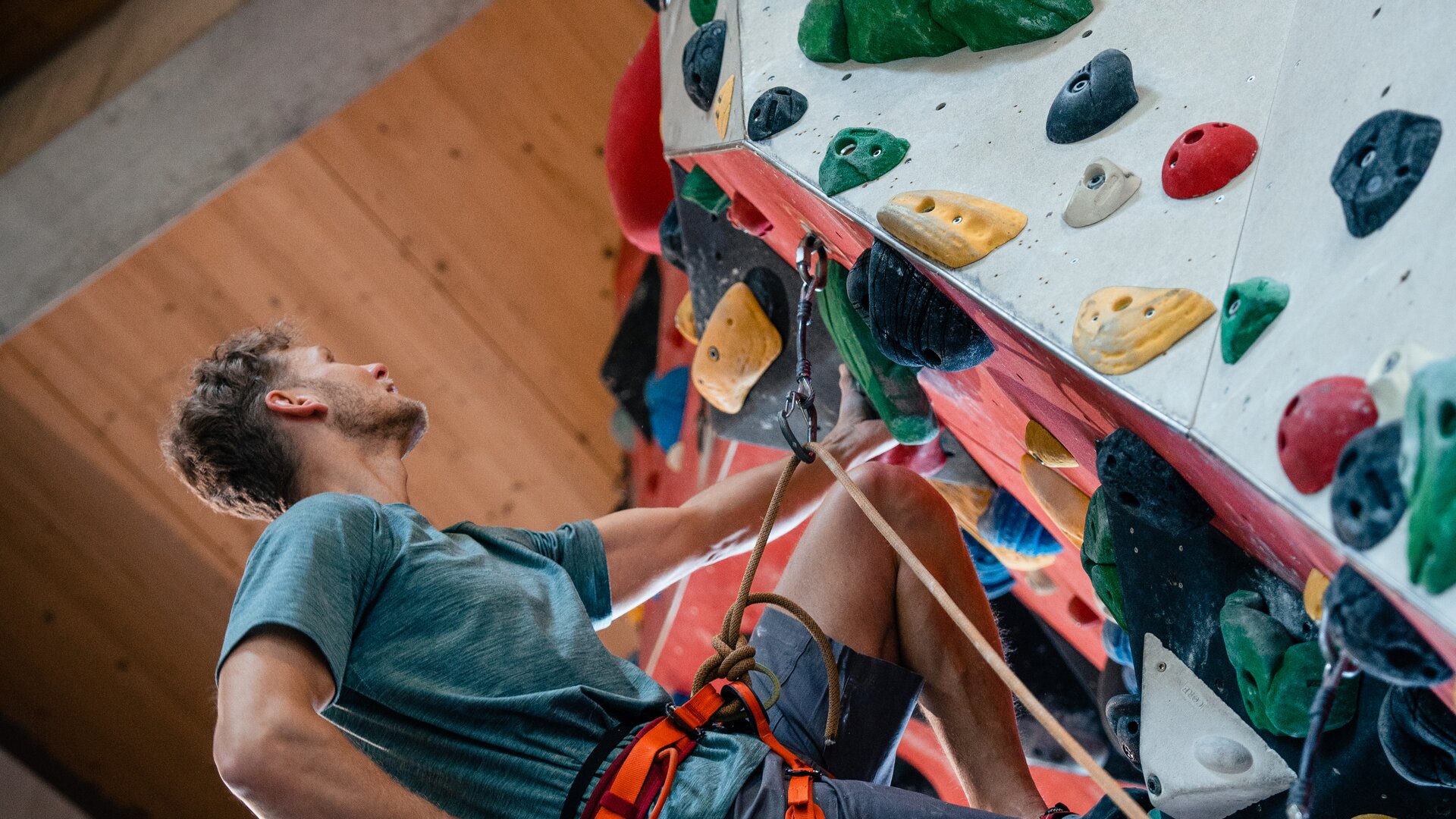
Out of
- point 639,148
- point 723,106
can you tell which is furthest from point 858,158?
point 639,148

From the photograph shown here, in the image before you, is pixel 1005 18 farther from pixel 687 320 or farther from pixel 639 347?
pixel 639 347

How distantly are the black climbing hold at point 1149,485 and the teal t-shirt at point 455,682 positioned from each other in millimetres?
410

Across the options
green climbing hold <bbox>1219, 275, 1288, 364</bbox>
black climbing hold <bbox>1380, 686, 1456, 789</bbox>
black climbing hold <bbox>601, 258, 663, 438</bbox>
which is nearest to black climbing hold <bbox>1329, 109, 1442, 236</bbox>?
green climbing hold <bbox>1219, 275, 1288, 364</bbox>

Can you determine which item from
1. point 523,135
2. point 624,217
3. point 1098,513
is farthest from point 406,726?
point 523,135

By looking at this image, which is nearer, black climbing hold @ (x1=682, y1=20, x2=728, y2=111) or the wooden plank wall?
black climbing hold @ (x1=682, y1=20, x2=728, y2=111)

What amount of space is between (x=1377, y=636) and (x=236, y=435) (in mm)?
1150

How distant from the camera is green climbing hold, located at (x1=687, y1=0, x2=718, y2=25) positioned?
1.25m

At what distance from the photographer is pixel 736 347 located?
1.52 metres

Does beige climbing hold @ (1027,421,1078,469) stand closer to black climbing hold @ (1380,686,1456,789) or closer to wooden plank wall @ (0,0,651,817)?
black climbing hold @ (1380,686,1456,789)

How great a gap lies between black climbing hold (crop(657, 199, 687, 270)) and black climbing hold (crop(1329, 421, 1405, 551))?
3.96 ft

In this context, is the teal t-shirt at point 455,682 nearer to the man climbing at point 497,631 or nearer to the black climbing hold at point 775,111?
the man climbing at point 497,631

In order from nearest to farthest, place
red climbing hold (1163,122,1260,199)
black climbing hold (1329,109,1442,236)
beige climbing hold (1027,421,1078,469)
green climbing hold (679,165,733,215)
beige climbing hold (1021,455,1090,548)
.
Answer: black climbing hold (1329,109,1442,236) → red climbing hold (1163,122,1260,199) → beige climbing hold (1027,421,1078,469) → beige climbing hold (1021,455,1090,548) → green climbing hold (679,165,733,215)

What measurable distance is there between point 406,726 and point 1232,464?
669 mm

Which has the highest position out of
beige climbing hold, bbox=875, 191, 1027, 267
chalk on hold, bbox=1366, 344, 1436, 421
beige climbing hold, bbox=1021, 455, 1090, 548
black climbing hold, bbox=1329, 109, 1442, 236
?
beige climbing hold, bbox=875, 191, 1027, 267
